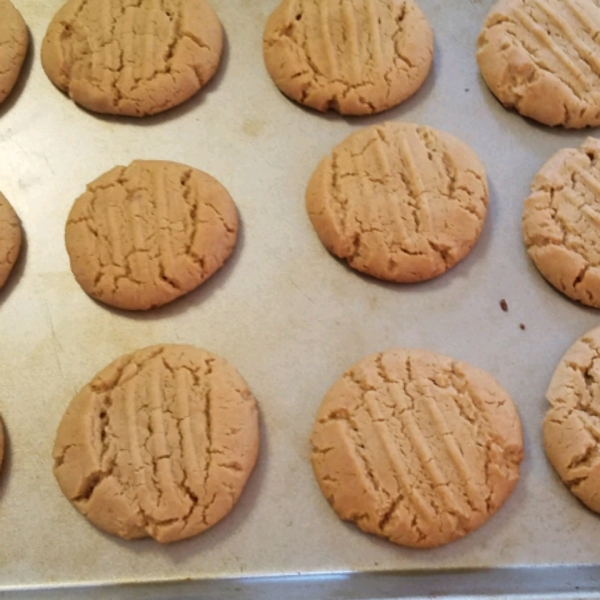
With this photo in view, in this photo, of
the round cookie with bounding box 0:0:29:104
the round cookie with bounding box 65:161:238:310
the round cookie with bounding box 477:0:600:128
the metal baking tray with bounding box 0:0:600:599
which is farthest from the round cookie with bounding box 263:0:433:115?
the round cookie with bounding box 0:0:29:104

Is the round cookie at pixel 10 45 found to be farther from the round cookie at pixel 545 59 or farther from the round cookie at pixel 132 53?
the round cookie at pixel 545 59

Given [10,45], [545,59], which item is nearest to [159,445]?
[10,45]

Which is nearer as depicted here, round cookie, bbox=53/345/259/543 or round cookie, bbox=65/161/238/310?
round cookie, bbox=53/345/259/543

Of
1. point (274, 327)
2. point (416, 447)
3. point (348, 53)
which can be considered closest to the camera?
point (416, 447)

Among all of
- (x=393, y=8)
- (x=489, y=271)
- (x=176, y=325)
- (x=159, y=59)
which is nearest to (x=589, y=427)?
(x=489, y=271)

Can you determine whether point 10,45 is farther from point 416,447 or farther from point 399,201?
point 416,447

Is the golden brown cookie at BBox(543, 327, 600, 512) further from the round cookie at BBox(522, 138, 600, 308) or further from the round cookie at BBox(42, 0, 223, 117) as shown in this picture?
the round cookie at BBox(42, 0, 223, 117)

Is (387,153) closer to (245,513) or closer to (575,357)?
(575,357)
